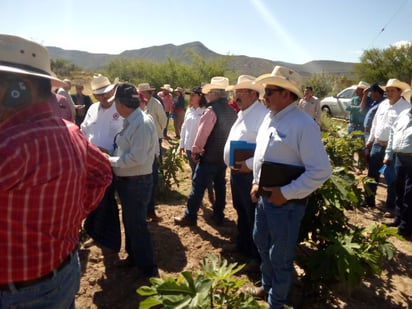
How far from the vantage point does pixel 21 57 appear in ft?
4.55

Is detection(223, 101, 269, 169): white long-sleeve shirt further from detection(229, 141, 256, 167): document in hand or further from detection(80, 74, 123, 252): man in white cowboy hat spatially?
detection(80, 74, 123, 252): man in white cowboy hat

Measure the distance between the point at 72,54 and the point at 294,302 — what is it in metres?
161

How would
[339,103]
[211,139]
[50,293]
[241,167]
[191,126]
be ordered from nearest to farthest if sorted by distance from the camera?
[50,293]
[241,167]
[211,139]
[191,126]
[339,103]

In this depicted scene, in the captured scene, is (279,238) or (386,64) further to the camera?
(386,64)

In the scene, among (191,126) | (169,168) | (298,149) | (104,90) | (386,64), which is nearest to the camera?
(298,149)

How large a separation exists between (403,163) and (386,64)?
117ft

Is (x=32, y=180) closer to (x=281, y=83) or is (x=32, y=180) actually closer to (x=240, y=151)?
(x=281, y=83)

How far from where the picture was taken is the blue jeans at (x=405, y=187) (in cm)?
450

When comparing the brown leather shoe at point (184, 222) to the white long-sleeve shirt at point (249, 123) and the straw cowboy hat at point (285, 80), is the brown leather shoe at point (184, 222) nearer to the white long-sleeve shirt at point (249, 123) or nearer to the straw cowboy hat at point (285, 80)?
the white long-sleeve shirt at point (249, 123)

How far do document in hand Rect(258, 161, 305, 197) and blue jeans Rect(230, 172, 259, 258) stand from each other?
993 millimetres

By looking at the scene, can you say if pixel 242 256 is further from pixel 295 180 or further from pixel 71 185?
pixel 71 185

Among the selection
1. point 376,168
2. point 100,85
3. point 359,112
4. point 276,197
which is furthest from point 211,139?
point 359,112

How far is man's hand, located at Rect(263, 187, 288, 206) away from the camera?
98.3 inches

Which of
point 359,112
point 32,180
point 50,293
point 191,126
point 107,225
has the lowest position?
point 107,225
